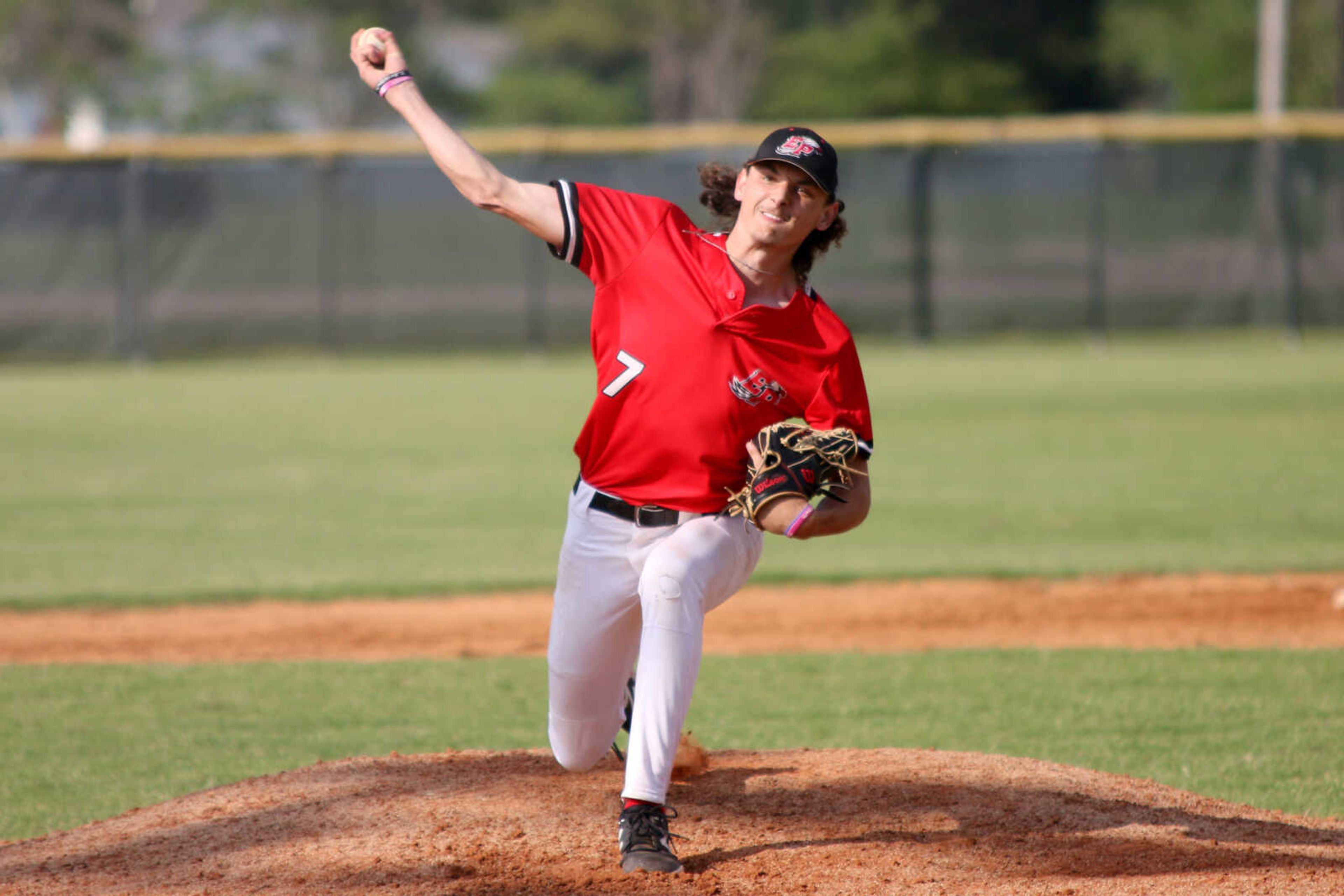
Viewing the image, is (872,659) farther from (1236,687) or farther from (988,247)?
(988,247)

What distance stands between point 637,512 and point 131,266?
17.3 metres

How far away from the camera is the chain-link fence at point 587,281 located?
1956 cm

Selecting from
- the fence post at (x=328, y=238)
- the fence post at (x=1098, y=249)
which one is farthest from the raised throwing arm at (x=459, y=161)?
the fence post at (x=1098, y=249)

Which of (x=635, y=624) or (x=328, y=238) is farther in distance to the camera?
(x=328, y=238)

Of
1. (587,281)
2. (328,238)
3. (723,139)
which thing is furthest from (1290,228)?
(328,238)

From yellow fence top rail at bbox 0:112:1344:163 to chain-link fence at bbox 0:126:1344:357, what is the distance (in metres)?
0.10

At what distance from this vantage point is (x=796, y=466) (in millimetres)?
3564

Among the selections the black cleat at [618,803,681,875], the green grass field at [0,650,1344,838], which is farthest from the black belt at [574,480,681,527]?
the green grass field at [0,650,1344,838]

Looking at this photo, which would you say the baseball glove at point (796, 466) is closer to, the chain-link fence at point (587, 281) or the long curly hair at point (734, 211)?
the long curly hair at point (734, 211)

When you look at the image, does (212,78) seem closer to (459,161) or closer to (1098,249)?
(1098,249)

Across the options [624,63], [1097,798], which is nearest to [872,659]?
[1097,798]

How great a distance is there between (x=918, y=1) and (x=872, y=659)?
3609cm

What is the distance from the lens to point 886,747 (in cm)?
484

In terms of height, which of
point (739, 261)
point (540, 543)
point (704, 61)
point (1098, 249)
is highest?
point (704, 61)
